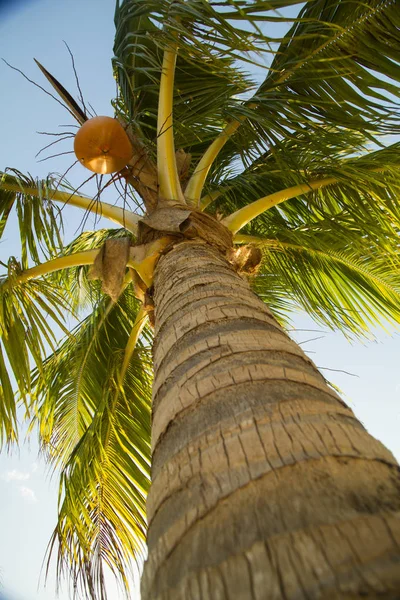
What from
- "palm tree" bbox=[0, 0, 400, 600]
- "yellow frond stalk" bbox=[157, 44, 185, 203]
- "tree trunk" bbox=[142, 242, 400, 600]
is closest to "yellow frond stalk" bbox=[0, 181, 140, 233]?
"palm tree" bbox=[0, 0, 400, 600]

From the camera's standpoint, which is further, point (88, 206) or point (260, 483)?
point (88, 206)

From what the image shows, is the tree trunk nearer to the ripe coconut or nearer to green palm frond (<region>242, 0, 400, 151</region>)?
the ripe coconut

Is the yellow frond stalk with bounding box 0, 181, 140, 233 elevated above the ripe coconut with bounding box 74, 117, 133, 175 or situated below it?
above

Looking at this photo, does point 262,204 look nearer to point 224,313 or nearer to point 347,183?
point 347,183

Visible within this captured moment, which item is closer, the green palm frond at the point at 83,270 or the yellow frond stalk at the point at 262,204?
the yellow frond stalk at the point at 262,204

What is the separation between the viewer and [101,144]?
2121 mm

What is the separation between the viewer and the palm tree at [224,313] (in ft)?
2.08

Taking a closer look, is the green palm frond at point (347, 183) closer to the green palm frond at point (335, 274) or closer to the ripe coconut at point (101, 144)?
the green palm frond at point (335, 274)

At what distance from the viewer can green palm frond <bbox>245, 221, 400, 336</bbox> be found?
357 centimetres

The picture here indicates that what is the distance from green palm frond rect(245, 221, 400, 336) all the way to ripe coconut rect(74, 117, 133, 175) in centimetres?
144

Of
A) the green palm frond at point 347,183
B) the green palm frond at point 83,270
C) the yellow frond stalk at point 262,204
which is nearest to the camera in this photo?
the yellow frond stalk at point 262,204

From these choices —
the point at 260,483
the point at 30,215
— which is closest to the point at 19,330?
the point at 30,215

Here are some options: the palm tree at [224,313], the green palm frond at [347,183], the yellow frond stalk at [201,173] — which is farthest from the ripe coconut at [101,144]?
the green palm frond at [347,183]

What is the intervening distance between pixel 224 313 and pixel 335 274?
2757mm
